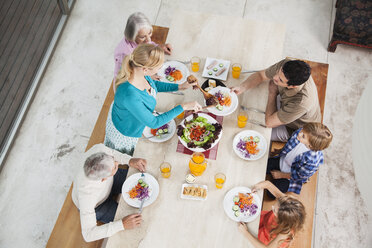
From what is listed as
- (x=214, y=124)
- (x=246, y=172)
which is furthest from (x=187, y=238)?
(x=214, y=124)

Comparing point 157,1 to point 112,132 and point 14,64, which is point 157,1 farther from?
point 112,132

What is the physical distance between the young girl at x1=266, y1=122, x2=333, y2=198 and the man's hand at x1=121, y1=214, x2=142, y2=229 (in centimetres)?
106

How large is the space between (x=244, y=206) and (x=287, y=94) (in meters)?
0.93

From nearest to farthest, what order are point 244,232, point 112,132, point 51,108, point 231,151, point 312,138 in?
1. point 244,232
2. point 312,138
3. point 231,151
4. point 112,132
5. point 51,108

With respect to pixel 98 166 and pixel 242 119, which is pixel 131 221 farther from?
pixel 242 119

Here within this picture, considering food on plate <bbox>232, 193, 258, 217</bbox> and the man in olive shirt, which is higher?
the man in olive shirt

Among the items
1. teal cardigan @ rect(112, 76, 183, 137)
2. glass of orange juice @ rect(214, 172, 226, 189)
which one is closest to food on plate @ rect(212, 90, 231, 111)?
teal cardigan @ rect(112, 76, 183, 137)

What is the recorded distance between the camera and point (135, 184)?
2.37 meters

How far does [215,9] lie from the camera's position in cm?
437

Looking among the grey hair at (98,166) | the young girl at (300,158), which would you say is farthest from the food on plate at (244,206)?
the grey hair at (98,166)

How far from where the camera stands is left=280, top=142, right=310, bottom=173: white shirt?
2.55m

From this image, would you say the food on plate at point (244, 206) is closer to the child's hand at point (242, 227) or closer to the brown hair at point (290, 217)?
the child's hand at point (242, 227)

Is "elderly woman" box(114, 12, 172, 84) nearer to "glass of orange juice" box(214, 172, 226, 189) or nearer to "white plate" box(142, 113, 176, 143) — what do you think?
"white plate" box(142, 113, 176, 143)

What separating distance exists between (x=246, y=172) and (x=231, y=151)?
0.63 feet
